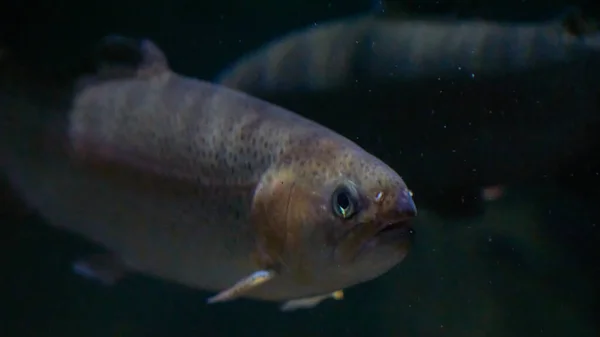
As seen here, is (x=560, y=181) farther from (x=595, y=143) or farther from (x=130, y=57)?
(x=130, y=57)

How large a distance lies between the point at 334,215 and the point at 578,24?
220 centimetres

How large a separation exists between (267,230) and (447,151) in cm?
153

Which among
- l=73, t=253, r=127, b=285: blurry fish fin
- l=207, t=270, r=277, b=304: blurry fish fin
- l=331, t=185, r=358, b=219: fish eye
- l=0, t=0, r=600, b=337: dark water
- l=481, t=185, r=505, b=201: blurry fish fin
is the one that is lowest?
l=0, t=0, r=600, b=337: dark water

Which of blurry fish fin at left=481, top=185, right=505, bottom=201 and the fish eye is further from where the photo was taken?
blurry fish fin at left=481, top=185, right=505, bottom=201

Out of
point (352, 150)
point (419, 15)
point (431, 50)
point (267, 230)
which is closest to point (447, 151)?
point (431, 50)

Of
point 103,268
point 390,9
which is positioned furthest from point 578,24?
point 103,268

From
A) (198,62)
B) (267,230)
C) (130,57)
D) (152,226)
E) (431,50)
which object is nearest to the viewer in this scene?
(267,230)

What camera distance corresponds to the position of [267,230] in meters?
2.20

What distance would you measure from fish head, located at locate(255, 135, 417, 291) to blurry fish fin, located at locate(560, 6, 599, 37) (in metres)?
1.88

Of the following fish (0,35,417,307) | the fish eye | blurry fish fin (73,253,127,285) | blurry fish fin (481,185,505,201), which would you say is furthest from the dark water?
the fish eye

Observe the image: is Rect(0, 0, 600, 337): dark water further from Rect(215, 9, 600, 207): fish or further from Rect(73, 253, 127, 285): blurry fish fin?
Rect(73, 253, 127, 285): blurry fish fin

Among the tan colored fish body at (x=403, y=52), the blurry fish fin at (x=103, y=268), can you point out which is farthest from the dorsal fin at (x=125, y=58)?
the tan colored fish body at (x=403, y=52)

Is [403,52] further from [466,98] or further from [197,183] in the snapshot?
[197,183]

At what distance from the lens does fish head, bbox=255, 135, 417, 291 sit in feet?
6.46
